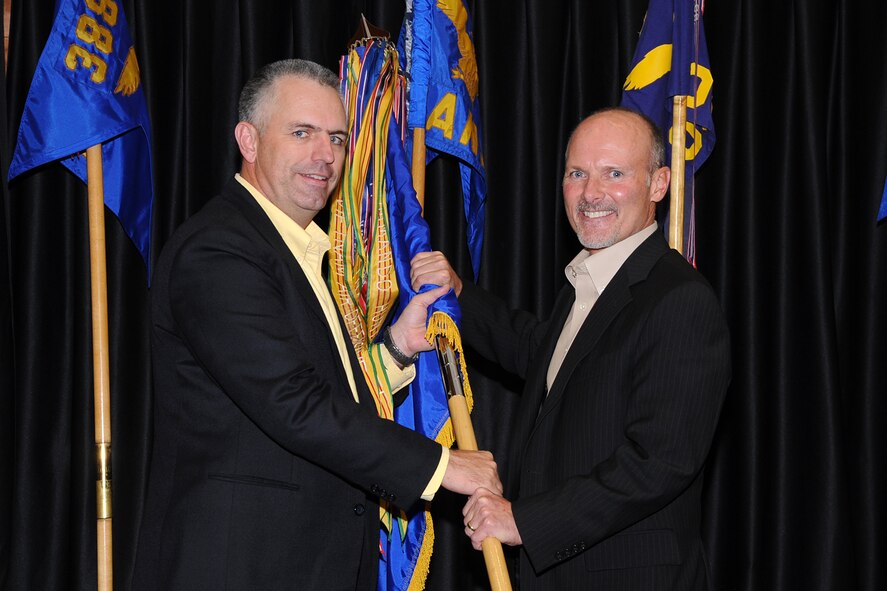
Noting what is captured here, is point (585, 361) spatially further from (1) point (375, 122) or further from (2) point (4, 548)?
(2) point (4, 548)

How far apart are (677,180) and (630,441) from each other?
1.22m

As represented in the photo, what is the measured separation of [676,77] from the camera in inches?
137

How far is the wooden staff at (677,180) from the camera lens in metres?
3.33

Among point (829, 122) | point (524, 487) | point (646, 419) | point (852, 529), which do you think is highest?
point (829, 122)

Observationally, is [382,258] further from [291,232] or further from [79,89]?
[79,89]

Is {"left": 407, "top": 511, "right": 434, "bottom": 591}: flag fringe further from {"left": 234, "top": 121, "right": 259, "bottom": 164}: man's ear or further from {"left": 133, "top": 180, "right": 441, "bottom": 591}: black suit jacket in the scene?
{"left": 234, "top": 121, "right": 259, "bottom": 164}: man's ear

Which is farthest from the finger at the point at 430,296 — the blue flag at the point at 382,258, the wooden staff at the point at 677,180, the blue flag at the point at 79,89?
the blue flag at the point at 79,89

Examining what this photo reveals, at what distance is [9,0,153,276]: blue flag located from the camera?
3.48 meters

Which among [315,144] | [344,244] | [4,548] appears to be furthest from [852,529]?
[4,548]

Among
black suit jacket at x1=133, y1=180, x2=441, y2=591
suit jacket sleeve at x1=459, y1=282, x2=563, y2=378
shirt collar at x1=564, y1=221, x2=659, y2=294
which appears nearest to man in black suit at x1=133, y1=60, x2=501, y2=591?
black suit jacket at x1=133, y1=180, x2=441, y2=591

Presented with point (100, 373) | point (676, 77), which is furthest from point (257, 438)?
point (676, 77)

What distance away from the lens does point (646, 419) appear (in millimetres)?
2439

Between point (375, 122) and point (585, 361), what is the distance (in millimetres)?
1091

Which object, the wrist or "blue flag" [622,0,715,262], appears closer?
the wrist
